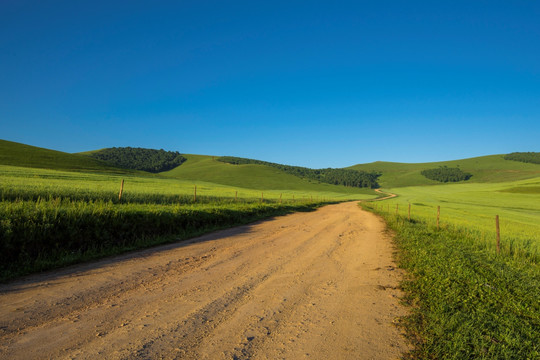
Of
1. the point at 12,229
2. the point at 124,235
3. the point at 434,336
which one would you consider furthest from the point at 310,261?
the point at 12,229

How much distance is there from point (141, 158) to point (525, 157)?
22876 centimetres

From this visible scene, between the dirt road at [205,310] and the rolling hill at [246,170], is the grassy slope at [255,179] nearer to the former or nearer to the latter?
the rolling hill at [246,170]

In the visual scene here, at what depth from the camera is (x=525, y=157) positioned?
170 m

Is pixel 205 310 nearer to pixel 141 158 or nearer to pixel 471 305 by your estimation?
pixel 471 305

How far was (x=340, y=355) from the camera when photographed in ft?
11.6

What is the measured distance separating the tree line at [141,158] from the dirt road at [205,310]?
469 feet

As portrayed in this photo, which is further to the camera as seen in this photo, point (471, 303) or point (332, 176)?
point (332, 176)

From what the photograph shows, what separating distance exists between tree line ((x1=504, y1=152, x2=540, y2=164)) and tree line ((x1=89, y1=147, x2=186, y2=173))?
206336mm

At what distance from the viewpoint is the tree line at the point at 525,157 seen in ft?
535

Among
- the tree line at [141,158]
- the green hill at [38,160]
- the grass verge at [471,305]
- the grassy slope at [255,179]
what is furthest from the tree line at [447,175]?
the grass verge at [471,305]

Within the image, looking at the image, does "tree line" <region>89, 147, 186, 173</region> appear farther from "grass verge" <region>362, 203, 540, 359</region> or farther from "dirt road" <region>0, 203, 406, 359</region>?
"grass verge" <region>362, 203, 540, 359</region>

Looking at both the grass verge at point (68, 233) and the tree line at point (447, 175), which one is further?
the tree line at point (447, 175)

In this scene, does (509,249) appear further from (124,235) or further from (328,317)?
(124,235)

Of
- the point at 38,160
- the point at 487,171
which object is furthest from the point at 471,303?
the point at 487,171
